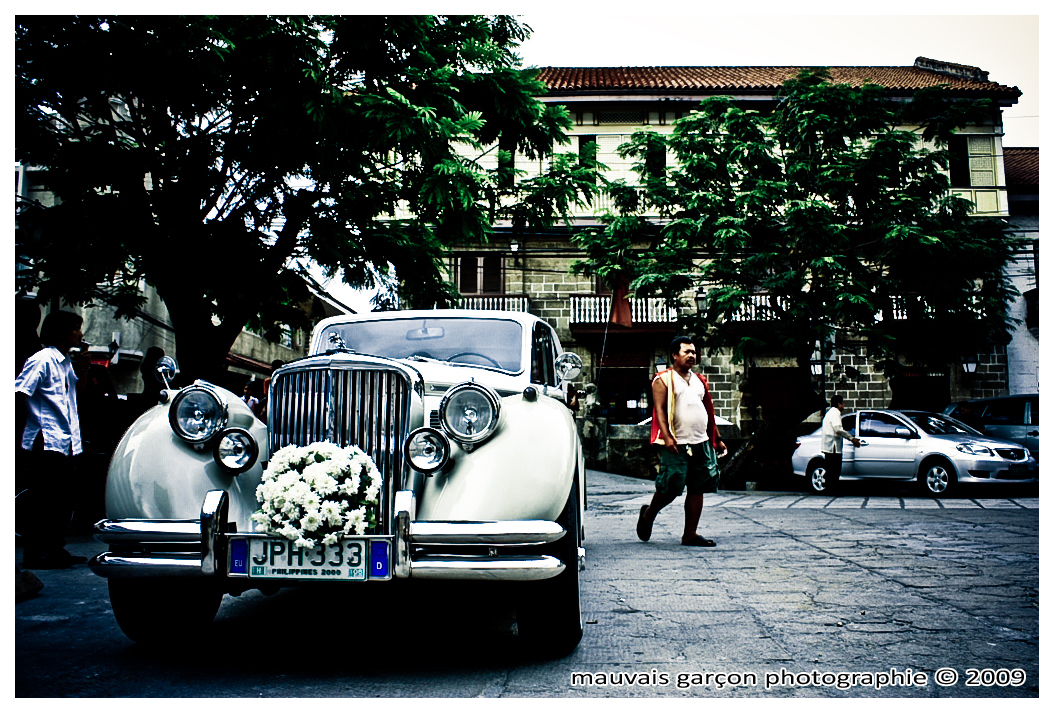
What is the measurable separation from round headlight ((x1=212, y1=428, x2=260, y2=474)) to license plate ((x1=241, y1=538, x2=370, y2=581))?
0.45 m

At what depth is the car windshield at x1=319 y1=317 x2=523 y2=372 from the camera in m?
4.64

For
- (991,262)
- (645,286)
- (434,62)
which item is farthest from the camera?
(645,286)

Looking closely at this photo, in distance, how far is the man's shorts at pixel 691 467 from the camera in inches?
247

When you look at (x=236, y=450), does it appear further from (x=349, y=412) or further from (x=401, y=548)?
(x=401, y=548)

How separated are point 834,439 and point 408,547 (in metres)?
11.3

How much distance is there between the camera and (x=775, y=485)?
1500 centimetres

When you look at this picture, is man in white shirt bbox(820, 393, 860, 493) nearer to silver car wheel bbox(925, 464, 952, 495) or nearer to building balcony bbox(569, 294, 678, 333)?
silver car wheel bbox(925, 464, 952, 495)

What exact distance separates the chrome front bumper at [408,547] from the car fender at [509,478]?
91 mm

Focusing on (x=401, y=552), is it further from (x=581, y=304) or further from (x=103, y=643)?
(x=581, y=304)

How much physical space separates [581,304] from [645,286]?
8.70 meters

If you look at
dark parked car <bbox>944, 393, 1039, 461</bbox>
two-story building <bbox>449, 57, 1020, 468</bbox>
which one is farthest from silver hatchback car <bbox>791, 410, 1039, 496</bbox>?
two-story building <bbox>449, 57, 1020, 468</bbox>

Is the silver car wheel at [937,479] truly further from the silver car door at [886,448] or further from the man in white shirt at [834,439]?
the man in white shirt at [834,439]

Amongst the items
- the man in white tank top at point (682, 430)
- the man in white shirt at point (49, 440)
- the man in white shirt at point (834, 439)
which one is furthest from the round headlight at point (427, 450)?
the man in white shirt at point (834, 439)
